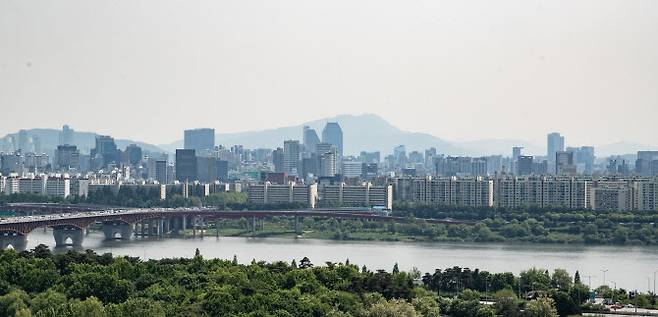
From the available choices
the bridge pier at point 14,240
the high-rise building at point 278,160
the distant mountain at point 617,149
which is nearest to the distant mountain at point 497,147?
the distant mountain at point 617,149

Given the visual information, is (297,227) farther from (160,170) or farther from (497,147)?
(497,147)

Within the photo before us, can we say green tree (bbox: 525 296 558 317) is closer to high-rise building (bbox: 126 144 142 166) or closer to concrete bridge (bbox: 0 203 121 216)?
concrete bridge (bbox: 0 203 121 216)

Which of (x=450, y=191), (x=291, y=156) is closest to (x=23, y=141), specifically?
(x=291, y=156)

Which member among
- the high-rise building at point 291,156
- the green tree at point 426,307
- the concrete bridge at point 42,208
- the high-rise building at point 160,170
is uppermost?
the high-rise building at point 291,156

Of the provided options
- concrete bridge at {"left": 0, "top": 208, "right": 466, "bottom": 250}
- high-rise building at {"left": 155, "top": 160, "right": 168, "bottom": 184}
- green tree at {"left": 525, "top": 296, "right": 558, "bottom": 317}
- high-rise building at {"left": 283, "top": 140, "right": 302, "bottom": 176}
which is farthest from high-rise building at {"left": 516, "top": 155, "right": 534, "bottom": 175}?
green tree at {"left": 525, "top": 296, "right": 558, "bottom": 317}

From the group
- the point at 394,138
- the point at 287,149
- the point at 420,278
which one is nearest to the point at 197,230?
the point at 420,278

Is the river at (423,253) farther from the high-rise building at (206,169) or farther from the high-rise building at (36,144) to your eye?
the high-rise building at (36,144)
